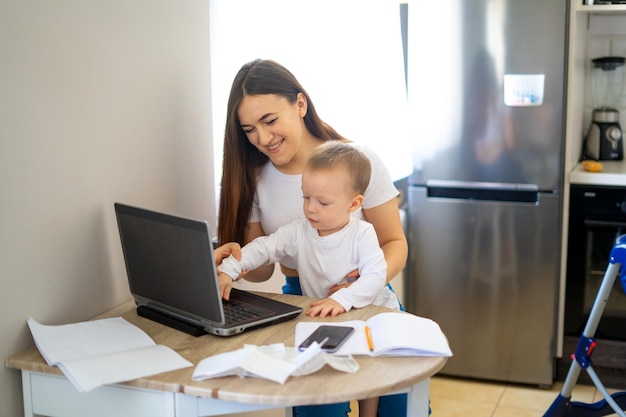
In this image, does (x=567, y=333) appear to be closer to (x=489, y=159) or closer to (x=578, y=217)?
(x=578, y=217)

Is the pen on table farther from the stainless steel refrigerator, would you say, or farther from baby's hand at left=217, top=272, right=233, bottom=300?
the stainless steel refrigerator

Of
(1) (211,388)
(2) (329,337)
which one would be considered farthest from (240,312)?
(1) (211,388)

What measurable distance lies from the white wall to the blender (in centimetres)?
202

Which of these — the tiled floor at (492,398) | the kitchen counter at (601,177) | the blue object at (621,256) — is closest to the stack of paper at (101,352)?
the blue object at (621,256)

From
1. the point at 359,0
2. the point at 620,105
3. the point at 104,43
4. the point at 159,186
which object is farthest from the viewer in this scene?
the point at 620,105

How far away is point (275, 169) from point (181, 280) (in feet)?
1.91

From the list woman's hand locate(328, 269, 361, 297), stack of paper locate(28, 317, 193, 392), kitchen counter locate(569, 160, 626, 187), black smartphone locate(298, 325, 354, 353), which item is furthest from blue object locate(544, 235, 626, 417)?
stack of paper locate(28, 317, 193, 392)

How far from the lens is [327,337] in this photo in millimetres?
1603

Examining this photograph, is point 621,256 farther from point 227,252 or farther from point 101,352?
point 101,352

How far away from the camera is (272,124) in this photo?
200 centimetres

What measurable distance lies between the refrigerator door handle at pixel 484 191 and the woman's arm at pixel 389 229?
124cm

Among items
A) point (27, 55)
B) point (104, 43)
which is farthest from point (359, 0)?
point (27, 55)

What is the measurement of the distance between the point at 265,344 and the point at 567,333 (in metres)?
2.09

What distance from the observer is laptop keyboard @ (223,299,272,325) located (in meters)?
1.71
